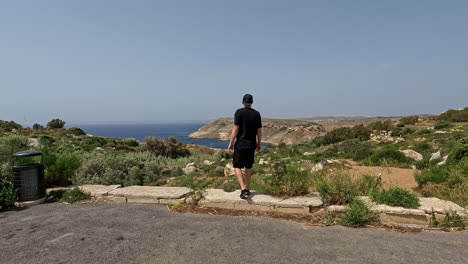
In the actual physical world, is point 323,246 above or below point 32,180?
below

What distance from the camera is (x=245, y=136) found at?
4.90 metres

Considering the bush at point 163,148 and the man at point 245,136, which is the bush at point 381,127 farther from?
the man at point 245,136

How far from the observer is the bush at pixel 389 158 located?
11923 mm

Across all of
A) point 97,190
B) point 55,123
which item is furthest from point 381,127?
point 55,123

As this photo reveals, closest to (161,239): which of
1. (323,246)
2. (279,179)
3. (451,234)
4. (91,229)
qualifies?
(91,229)

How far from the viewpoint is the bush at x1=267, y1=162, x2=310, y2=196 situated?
16.6 ft

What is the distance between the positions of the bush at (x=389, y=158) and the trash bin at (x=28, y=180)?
42.4 feet

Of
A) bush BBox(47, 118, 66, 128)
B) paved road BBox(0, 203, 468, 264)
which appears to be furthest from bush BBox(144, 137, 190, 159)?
bush BBox(47, 118, 66, 128)

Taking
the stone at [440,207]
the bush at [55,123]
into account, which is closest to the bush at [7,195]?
the stone at [440,207]

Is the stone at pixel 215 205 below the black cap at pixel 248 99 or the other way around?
below

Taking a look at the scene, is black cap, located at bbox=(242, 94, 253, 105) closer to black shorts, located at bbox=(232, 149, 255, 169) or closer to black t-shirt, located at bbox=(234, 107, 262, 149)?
black t-shirt, located at bbox=(234, 107, 262, 149)

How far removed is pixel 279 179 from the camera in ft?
17.8

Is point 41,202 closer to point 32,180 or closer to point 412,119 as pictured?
→ point 32,180

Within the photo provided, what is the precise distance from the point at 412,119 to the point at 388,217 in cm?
4381
